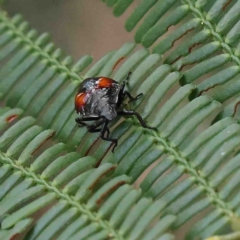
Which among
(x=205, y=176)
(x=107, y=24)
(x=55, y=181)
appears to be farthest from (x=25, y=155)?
(x=107, y=24)

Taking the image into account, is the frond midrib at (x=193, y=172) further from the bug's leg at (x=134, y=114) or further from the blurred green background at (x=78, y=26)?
the blurred green background at (x=78, y=26)

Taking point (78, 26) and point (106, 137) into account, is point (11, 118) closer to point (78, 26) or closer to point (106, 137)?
point (106, 137)

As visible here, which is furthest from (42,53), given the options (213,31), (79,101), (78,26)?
(78,26)

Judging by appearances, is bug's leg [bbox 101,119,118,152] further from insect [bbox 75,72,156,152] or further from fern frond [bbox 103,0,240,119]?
fern frond [bbox 103,0,240,119]

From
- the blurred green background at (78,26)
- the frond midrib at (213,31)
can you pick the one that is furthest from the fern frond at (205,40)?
the blurred green background at (78,26)

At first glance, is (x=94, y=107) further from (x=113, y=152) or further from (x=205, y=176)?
(x=205, y=176)
